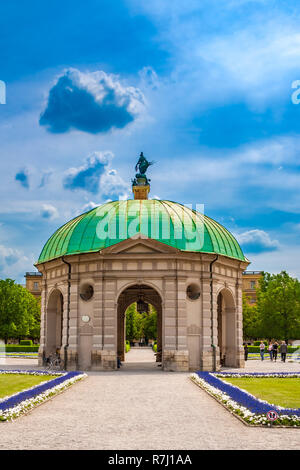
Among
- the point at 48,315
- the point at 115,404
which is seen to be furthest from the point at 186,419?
the point at 48,315

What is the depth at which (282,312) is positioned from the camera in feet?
239

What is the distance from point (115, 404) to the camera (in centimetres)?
2070

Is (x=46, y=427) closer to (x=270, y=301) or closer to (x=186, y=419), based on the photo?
(x=186, y=419)

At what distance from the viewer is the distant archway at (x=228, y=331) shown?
4091 centimetres

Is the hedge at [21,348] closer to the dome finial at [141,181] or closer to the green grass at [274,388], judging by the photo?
the dome finial at [141,181]

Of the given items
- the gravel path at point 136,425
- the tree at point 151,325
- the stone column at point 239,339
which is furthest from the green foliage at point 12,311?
the gravel path at point 136,425

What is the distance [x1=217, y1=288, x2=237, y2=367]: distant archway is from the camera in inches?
1610

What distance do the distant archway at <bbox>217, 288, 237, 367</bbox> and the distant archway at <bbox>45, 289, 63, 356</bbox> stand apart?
516 inches

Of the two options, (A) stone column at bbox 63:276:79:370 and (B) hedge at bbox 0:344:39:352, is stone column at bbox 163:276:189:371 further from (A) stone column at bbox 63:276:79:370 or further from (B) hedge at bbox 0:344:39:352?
(B) hedge at bbox 0:344:39:352

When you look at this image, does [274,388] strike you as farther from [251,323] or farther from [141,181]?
[251,323]

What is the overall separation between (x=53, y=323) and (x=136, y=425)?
1102 inches

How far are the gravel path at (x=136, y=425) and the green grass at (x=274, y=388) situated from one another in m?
2.53

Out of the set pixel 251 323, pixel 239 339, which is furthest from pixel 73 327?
pixel 251 323

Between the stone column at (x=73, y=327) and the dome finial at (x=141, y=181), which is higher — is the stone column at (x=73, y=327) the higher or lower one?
the lower one
